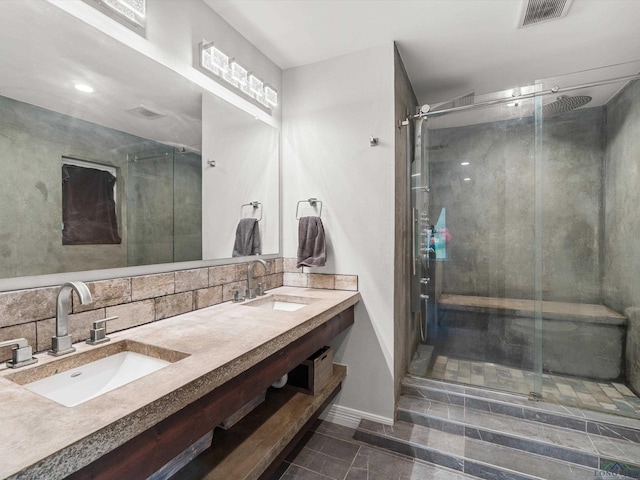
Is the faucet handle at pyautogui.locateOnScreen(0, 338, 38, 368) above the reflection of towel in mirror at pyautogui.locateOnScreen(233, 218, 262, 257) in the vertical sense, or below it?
below

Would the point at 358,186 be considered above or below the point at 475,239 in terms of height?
above

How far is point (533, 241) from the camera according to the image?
2.72 meters

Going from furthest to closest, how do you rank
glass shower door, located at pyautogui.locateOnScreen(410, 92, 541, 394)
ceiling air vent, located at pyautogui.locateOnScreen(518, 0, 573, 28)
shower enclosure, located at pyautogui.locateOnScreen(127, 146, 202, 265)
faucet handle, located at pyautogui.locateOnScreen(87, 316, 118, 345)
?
glass shower door, located at pyautogui.locateOnScreen(410, 92, 541, 394)
ceiling air vent, located at pyautogui.locateOnScreen(518, 0, 573, 28)
shower enclosure, located at pyautogui.locateOnScreen(127, 146, 202, 265)
faucet handle, located at pyautogui.locateOnScreen(87, 316, 118, 345)

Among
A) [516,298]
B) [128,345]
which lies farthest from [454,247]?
[128,345]

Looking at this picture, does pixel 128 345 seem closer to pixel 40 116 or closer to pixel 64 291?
pixel 64 291

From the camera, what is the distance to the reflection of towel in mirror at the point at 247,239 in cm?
207

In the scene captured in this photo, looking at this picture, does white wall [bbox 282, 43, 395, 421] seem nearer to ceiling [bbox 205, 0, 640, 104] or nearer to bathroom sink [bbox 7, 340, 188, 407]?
ceiling [bbox 205, 0, 640, 104]

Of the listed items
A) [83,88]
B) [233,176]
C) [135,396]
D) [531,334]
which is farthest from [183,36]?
[531,334]

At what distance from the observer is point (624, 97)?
243cm

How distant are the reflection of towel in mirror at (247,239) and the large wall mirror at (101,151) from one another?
84 mm

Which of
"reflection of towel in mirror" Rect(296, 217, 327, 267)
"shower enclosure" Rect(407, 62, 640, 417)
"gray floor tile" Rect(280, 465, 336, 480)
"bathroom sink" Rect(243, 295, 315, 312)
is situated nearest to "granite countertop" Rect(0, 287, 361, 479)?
"bathroom sink" Rect(243, 295, 315, 312)

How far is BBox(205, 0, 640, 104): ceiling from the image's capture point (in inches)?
70.0

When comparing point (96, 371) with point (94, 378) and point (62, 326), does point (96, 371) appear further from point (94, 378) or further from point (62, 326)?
point (62, 326)

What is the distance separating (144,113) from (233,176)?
647mm
